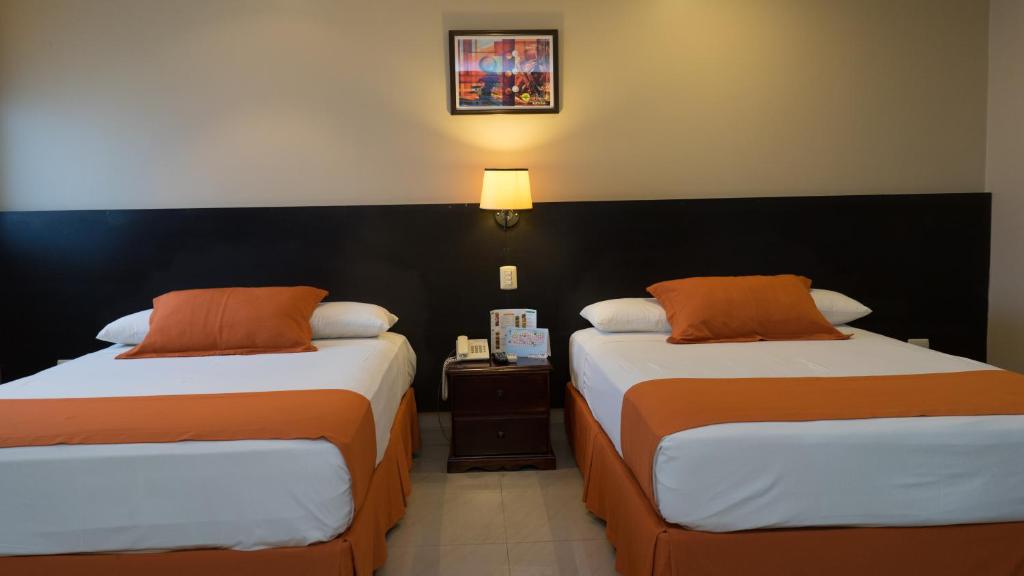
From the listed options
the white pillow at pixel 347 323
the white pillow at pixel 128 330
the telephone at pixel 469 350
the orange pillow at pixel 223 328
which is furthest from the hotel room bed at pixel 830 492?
the white pillow at pixel 128 330

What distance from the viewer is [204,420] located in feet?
6.35

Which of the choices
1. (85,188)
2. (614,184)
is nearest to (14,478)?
(85,188)

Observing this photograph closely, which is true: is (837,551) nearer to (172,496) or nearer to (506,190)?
(172,496)

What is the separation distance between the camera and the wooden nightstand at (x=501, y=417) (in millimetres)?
3170

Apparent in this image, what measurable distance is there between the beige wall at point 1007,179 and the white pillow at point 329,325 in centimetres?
328

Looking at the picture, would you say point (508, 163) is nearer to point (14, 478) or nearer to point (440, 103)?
point (440, 103)

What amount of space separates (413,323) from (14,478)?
2.02 meters

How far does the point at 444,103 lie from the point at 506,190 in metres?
0.63

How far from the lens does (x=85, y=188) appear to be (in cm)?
352

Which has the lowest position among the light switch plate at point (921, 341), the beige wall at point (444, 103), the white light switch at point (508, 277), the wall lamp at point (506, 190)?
the light switch plate at point (921, 341)

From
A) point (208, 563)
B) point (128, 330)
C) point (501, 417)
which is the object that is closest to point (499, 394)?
point (501, 417)

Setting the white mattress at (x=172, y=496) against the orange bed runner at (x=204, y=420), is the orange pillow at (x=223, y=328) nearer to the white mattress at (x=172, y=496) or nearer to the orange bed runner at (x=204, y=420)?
the orange bed runner at (x=204, y=420)

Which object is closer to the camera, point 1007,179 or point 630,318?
point 630,318

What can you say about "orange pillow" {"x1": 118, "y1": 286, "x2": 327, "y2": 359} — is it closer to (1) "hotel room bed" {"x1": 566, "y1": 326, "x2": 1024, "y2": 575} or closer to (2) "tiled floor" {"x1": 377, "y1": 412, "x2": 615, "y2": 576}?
(2) "tiled floor" {"x1": 377, "y1": 412, "x2": 615, "y2": 576}
